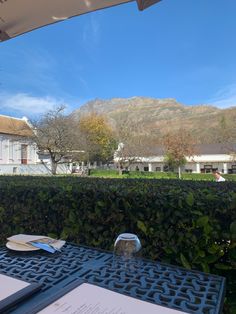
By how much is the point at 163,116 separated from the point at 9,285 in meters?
125

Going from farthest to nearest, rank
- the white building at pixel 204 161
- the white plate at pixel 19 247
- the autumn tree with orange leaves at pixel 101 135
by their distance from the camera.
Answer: the white building at pixel 204 161 → the autumn tree with orange leaves at pixel 101 135 → the white plate at pixel 19 247

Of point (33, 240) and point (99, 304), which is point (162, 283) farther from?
point (33, 240)

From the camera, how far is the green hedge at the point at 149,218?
2465 mm

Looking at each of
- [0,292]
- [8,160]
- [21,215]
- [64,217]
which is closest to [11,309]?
[0,292]

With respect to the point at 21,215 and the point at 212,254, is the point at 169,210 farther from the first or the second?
the point at 21,215

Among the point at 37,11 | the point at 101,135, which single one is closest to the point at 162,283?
the point at 37,11

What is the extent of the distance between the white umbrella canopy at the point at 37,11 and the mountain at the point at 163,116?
132ft

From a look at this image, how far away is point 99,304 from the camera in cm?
106

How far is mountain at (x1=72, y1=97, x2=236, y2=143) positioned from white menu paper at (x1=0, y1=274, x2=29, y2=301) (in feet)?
135

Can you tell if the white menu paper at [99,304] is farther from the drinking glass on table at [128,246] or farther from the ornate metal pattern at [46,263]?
the drinking glass on table at [128,246]

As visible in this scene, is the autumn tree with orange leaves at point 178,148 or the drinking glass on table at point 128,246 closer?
the drinking glass on table at point 128,246

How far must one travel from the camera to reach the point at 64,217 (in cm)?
335

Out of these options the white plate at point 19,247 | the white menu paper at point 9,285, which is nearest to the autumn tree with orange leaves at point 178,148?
the white plate at point 19,247

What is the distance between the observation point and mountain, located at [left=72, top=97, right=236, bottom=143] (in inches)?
1912
